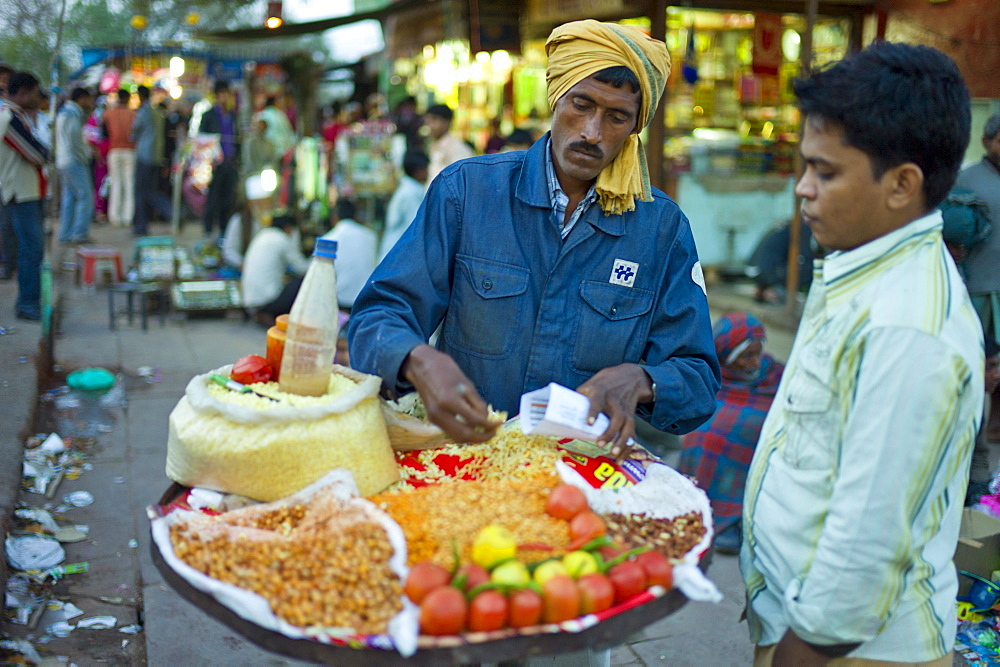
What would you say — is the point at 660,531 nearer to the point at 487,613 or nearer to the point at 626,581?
the point at 626,581

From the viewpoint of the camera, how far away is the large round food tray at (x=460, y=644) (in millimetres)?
1478

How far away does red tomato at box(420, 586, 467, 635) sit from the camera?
150 centimetres

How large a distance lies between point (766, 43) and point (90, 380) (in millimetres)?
7325

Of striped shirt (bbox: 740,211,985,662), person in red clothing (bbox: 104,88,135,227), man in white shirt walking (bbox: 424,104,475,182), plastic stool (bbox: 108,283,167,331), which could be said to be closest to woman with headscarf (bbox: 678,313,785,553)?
striped shirt (bbox: 740,211,985,662)

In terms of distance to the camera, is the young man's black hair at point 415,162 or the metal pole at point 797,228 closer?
the metal pole at point 797,228

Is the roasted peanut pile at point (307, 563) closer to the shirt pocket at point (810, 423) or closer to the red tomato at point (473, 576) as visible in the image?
the red tomato at point (473, 576)

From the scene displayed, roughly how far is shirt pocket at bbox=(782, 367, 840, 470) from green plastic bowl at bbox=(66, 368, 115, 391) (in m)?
6.42

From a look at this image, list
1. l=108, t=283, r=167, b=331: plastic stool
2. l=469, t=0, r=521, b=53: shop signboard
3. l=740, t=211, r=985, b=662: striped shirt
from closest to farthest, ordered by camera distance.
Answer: l=740, t=211, r=985, b=662: striped shirt < l=108, t=283, r=167, b=331: plastic stool < l=469, t=0, r=521, b=53: shop signboard

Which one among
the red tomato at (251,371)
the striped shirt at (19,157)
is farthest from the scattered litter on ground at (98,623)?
the striped shirt at (19,157)

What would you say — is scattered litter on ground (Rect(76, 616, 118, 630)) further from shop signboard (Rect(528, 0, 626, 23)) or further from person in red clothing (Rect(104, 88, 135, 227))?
person in red clothing (Rect(104, 88, 135, 227))

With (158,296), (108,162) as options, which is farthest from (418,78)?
(158,296)

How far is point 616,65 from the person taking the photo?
86.0 inches

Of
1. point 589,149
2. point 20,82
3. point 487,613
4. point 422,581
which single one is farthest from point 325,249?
point 20,82

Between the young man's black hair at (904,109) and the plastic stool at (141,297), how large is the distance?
8.26m
